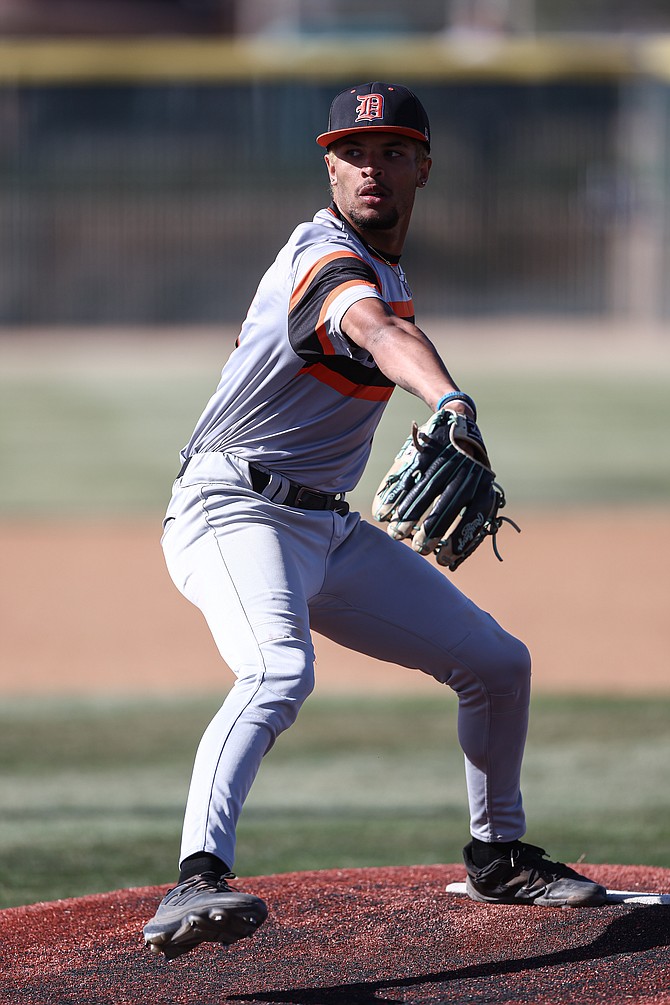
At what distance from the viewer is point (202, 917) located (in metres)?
2.79

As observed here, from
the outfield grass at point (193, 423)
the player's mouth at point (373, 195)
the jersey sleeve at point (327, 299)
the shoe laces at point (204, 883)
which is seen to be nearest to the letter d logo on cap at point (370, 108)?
the player's mouth at point (373, 195)

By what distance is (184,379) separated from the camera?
18.1 metres

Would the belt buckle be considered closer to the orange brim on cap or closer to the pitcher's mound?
the orange brim on cap

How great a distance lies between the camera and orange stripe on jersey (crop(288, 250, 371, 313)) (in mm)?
3199

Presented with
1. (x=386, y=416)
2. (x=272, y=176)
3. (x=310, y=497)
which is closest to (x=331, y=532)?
(x=310, y=497)

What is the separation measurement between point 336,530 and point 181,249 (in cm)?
2072

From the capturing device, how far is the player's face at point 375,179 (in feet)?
11.1

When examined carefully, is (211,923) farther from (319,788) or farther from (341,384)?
(319,788)

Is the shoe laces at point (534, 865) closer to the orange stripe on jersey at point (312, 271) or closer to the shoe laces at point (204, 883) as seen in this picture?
the shoe laces at point (204, 883)

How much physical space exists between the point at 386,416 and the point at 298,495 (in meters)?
12.1

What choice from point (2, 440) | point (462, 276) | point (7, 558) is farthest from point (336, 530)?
point (462, 276)

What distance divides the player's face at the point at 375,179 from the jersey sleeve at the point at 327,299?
0.19 meters

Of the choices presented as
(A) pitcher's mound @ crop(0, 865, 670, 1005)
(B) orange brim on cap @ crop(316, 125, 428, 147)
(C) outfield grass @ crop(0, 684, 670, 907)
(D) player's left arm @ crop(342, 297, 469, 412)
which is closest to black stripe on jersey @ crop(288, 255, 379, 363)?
(D) player's left arm @ crop(342, 297, 469, 412)

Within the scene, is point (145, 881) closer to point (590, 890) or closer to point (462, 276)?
point (590, 890)
